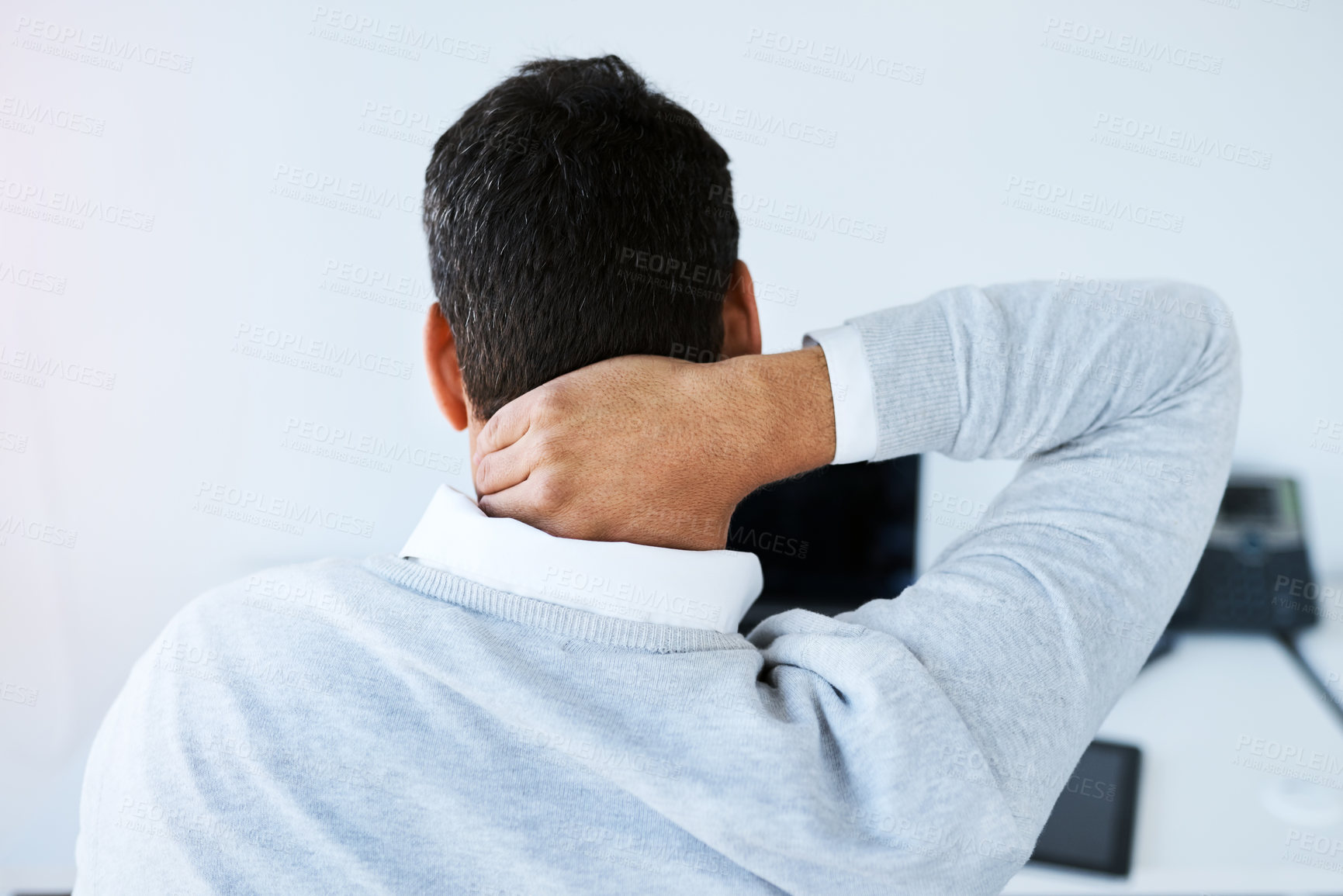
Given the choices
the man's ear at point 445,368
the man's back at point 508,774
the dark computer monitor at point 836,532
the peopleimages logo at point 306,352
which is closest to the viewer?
the man's back at point 508,774

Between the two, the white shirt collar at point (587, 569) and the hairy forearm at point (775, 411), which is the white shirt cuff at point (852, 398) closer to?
the hairy forearm at point (775, 411)

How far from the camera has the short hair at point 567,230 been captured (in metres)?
0.67

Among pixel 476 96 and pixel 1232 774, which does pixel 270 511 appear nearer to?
pixel 476 96

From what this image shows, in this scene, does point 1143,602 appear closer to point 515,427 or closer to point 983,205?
point 515,427

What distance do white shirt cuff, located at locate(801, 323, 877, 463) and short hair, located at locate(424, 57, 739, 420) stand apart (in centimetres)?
15

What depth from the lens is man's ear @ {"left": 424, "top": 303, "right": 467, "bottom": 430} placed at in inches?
29.8

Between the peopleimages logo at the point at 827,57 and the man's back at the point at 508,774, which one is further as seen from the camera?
the peopleimages logo at the point at 827,57

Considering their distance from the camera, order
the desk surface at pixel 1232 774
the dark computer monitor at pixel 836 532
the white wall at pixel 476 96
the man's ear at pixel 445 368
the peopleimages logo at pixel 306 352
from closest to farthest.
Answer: the man's ear at pixel 445 368, the desk surface at pixel 1232 774, the dark computer monitor at pixel 836 532, the white wall at pixel 476 96, the peopleimages logo at pixel 306 352

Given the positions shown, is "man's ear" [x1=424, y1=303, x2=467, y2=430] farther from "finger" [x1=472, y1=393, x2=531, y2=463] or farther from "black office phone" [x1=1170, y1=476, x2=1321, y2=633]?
"black office phone" [x1=1170, y1=476, x2=1321, y2=633]

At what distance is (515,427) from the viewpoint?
61 cm

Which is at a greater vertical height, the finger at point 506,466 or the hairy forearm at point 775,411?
the hairy forearm at point 775,411

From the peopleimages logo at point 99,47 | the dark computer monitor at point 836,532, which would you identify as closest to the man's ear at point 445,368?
the dark computer monitor at point 836,532

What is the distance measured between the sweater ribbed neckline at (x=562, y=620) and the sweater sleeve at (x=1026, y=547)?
0.24 ft

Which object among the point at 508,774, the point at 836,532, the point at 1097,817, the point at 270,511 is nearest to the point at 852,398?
the point at 508,774
